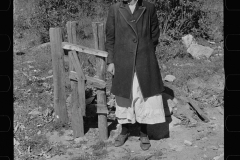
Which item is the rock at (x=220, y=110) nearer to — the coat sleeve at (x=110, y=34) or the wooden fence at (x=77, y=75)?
the wooden fence at (x=77, y=75)

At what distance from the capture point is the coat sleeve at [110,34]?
452 centimetres

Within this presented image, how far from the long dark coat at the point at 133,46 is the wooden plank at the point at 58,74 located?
779 mm

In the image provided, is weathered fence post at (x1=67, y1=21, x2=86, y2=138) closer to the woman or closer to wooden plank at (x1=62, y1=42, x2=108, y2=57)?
wooden plank at (x1=62, y1=42, x2=108, y2=57)

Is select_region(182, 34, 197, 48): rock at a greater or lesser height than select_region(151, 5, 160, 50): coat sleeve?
lesser

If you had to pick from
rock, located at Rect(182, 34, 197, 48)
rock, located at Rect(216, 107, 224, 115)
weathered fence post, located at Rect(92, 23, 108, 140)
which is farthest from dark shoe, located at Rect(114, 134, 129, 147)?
rock, located at Rect(182, 34, 197, 48)

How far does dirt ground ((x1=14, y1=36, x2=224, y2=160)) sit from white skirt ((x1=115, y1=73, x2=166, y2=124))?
452 millimetres

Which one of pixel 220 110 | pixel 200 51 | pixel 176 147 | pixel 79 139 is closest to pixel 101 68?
pixel 79 139

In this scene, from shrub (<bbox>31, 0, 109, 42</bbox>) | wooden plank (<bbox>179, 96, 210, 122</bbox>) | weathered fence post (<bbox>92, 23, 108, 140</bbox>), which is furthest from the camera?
shrub (<bbox>31, 0, 109, 42</bbox>)

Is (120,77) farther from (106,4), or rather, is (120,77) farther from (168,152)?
(106,4)

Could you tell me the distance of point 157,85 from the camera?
4.65 meters

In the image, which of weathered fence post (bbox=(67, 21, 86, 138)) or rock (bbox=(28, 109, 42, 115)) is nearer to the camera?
weathered fence post (bbox=(67, 21, 86, 138))

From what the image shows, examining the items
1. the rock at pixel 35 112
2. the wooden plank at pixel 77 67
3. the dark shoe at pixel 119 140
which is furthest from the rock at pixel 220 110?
the rock at pixel 35 112

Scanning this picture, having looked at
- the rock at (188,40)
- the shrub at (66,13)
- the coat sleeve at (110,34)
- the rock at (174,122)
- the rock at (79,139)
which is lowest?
the rock at (79,139)

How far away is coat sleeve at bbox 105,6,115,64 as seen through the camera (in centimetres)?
452
